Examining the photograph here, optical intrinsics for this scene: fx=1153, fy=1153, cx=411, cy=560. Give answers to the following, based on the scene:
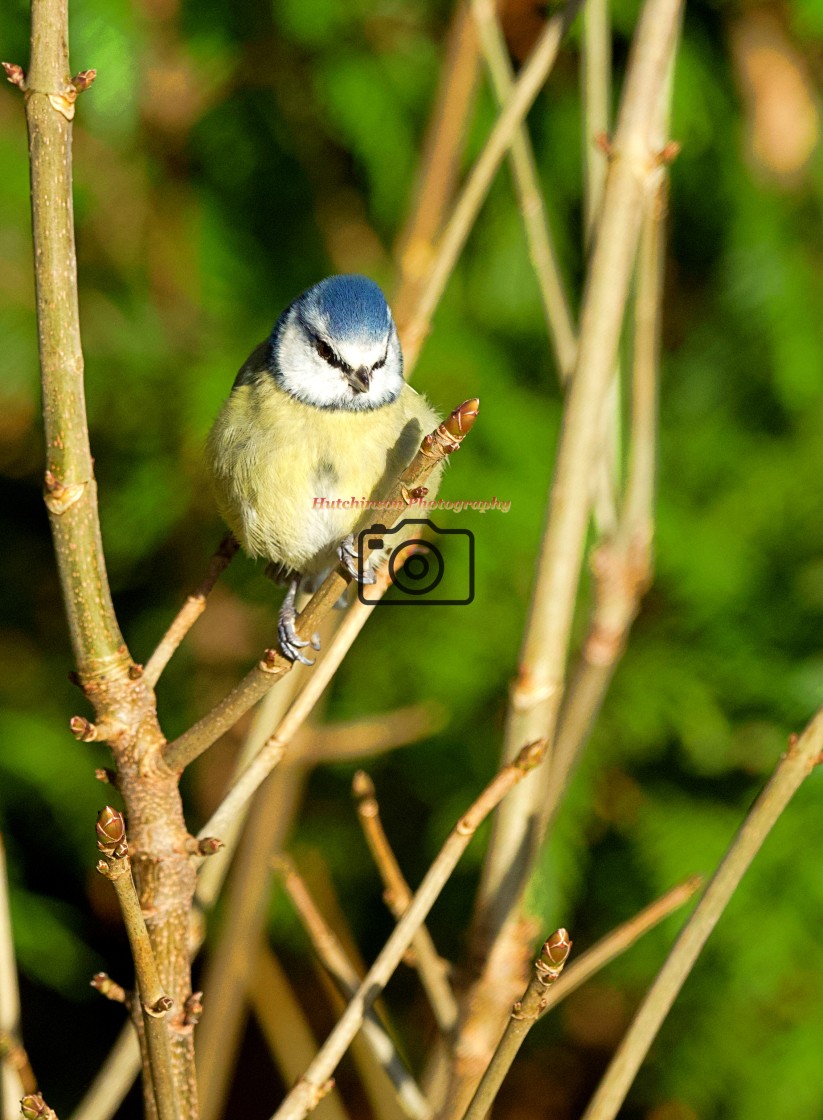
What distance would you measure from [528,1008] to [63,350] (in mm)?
428

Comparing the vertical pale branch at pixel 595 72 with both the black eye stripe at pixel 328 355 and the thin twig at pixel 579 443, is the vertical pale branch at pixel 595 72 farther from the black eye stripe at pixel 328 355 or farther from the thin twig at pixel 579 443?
the black eye stripe at pixel 328 355

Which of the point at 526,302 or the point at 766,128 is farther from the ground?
the point at 766,128

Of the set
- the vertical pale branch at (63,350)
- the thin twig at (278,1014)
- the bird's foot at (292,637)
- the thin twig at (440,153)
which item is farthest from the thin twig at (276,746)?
the thin twig at (278,1014)

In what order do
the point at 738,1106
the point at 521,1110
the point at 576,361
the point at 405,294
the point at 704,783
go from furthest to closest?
the point at 521,1110
the point at 704,783
the point at 738,1106
the point at 405,294
the point at 576,361

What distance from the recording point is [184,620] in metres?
0.86

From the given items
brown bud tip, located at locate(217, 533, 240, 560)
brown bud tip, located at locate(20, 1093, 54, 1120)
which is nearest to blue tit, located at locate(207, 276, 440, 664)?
brown bud tip, located at locate(217, 533, 240, 560)

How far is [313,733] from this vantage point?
1.51 metres

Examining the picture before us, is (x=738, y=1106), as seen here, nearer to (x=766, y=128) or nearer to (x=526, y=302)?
(x=526, y=302)

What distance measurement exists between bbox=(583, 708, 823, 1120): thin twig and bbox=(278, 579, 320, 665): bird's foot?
30cm

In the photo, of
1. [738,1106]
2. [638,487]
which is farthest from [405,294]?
[738,1106]

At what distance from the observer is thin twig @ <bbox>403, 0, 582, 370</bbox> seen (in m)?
0.96

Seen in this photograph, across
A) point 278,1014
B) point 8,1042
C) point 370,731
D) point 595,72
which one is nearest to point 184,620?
point 8,1042

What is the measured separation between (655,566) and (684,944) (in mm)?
1119

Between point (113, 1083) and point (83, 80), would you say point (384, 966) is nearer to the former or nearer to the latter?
point (113, 1083)
